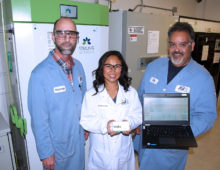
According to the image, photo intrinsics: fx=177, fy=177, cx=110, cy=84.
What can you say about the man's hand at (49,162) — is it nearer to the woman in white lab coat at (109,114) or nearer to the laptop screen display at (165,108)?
the woman in white lab coat at (109,114)

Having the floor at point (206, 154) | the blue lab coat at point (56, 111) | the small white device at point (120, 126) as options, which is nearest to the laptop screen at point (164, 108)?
the small white device at point (120, 126)

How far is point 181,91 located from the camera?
1.40 meters

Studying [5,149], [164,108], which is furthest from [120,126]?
[5,149]

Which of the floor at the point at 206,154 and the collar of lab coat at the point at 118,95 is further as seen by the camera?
the floor at the point at 206,154

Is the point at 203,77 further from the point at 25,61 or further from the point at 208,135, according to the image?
the point at 208,135

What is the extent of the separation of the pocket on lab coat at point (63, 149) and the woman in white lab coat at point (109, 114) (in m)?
0.18

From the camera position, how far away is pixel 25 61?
139cm

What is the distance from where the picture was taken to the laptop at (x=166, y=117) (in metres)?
1.32

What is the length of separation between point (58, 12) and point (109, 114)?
0.94 meters

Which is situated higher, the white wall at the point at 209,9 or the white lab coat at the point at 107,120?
the white wall at the point at 209,9

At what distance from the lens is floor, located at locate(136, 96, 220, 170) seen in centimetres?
247

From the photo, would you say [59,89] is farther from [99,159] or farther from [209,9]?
[209,9]

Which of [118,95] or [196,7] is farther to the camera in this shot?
[196,7]

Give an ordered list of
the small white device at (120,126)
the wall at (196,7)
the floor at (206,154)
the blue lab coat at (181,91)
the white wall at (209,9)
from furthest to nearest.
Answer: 1. the white wall at (209,9)
2. the wall at (196,7)
3. the floor at (206,154)
4. the blue lab coat at (181,91)
5. the small white device at (120,126)
